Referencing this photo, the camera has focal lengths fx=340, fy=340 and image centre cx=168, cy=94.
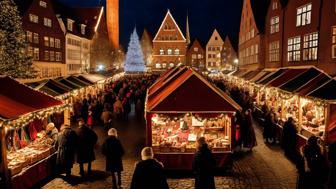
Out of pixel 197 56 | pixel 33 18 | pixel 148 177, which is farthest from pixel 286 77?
pixel 197 56

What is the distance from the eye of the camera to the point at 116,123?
800 inches

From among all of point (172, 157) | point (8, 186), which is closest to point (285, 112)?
point (172, 157)

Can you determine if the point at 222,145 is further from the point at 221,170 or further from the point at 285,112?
the point at 285,112

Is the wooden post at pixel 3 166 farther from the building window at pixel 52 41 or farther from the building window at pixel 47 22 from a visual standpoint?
the building window at pixel 52 41

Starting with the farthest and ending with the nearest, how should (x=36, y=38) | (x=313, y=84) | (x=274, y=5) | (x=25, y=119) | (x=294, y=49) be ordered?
1. (x=36, y=38)
2. (x=274, y=5)
3. (x=294, y=49)
4. (x=313, y=84)
5. (x=25, y=119)

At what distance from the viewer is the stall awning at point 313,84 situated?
48.5ft

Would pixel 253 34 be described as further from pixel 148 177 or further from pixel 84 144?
pixel 148 177

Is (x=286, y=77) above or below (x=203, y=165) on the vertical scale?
above

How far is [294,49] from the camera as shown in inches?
1000

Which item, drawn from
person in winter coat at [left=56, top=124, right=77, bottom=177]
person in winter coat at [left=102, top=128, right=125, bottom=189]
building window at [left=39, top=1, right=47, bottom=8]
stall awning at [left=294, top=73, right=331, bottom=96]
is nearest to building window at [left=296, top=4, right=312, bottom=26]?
stall awning at [left=294, top=73, right=331, bottom=96]

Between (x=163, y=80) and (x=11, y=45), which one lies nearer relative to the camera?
(x=163, y=80)

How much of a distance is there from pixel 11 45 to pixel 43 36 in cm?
1486

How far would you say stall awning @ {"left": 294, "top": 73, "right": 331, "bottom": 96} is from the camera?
14797 mm

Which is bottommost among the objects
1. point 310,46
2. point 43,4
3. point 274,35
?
point 310,46
